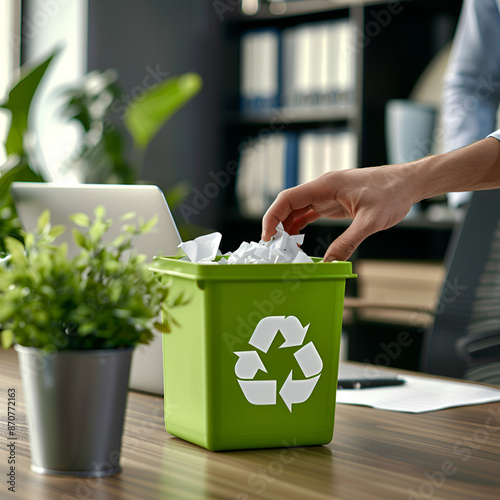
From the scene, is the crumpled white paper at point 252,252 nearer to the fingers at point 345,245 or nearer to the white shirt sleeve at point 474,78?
the fingers at point 345,245

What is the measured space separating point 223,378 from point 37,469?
0.20m

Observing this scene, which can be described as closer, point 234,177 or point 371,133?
point 371,133

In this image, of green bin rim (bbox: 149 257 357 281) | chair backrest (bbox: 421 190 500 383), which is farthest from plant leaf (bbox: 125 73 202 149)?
green bin rim (bbox: 149 257 357 281)

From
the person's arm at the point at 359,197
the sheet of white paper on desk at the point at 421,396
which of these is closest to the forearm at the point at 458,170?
the person's arm at the point at 359,197

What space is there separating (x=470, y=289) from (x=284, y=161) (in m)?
1.28

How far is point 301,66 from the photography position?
2789 mm

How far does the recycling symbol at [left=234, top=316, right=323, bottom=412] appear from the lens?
2.46ft

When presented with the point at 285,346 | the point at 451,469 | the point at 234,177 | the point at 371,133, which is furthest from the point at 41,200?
the point at 234,177

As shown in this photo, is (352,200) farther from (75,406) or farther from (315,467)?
(75,406)

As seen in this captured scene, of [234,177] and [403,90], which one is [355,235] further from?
[234,177]

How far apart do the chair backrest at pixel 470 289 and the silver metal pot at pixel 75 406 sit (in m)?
1.18

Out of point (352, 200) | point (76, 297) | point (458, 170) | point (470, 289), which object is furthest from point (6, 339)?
point (470, 289)

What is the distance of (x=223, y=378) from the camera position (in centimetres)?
75

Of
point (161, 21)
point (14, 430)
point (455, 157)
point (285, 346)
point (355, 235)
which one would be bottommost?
point (14, 430)
